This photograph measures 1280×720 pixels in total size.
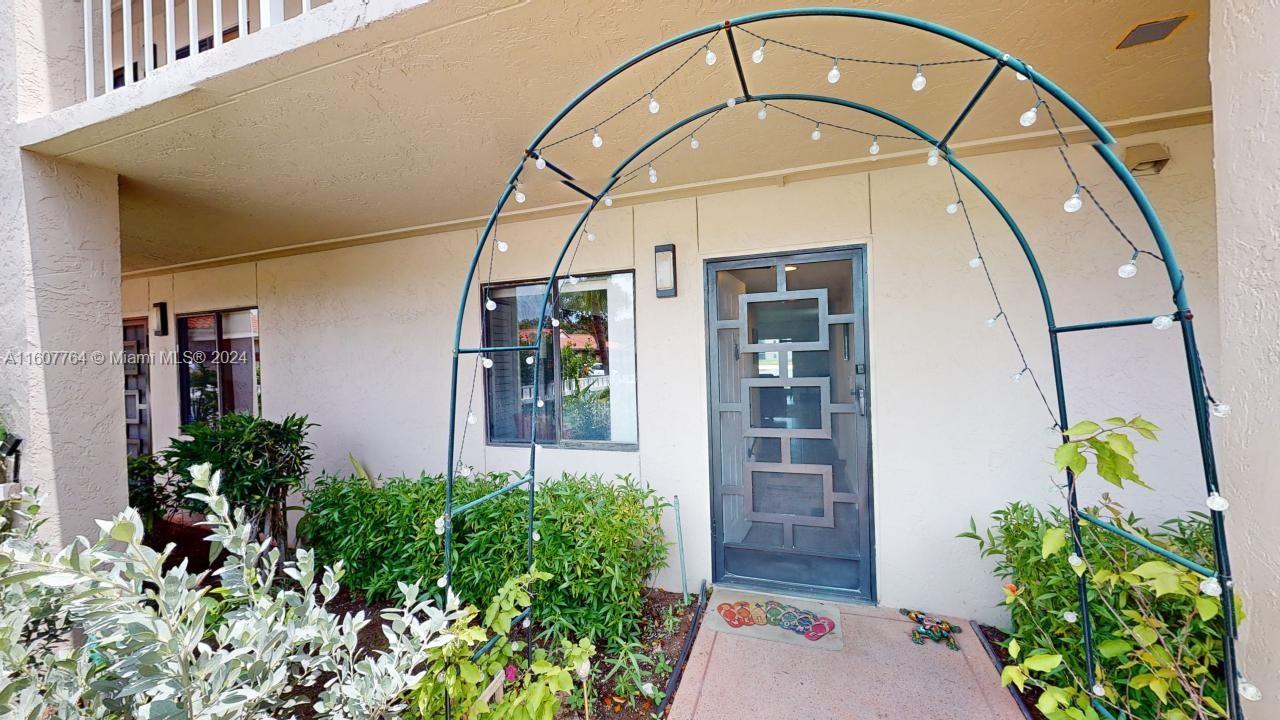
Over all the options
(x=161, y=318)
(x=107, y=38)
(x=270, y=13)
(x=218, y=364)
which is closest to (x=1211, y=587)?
(x=270, y=13)

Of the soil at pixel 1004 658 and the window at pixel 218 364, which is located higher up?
the window at pixel 218 364

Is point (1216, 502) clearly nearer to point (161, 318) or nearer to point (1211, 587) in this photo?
point (1211, 587)

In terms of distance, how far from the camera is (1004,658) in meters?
2.34

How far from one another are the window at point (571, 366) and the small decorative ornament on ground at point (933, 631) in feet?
6.49

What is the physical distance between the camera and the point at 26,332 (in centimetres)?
232

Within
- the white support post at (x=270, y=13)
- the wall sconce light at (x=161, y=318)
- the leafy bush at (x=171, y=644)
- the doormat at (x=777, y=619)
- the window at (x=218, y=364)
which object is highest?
the white support post at (x=270, y=13)

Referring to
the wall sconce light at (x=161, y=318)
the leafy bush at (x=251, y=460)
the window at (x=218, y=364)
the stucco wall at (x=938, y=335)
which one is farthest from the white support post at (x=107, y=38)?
the wall sconce light at (x=161, y=318)

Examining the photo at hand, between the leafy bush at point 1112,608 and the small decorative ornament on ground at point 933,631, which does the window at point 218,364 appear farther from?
the leafy bush at point 1112,608

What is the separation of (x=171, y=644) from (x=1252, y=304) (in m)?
2.72

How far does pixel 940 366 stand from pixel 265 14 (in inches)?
147

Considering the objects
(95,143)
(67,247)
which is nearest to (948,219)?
(95,143)

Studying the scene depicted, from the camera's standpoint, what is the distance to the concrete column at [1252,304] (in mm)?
1153

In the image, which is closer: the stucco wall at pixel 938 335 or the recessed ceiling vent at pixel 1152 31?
the recessed ceiling vent at pixel 1152 31

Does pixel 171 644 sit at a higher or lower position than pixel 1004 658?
higher
